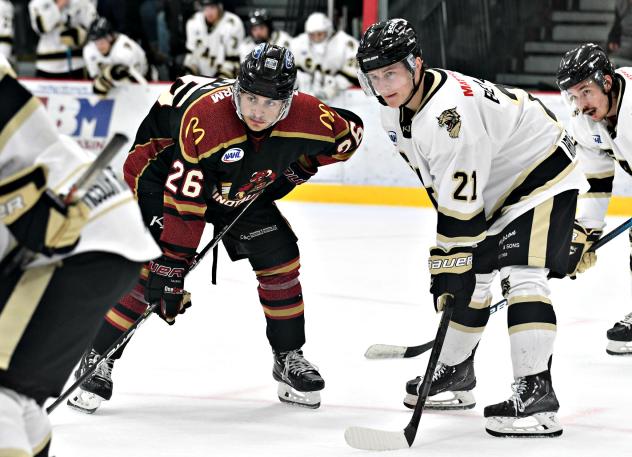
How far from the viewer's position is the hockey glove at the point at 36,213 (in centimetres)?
177

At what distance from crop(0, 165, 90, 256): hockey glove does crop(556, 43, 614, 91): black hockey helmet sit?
1955mm

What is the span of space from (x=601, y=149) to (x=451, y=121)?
1257 mm

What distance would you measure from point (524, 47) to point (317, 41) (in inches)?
61.3

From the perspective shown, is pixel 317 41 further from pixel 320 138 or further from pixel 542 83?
pixel 320 138

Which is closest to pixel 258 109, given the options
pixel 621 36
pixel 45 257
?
pixel 45 257

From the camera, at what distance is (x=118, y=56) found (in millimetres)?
8773

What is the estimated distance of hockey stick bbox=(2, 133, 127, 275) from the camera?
5.97 ft

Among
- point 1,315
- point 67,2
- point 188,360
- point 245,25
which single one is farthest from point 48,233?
point 245,25

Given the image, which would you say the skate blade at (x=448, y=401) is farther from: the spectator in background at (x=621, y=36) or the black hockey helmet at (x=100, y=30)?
the black hockey helmet at (x=100, y=30)

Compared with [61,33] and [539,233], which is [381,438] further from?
[61,33]

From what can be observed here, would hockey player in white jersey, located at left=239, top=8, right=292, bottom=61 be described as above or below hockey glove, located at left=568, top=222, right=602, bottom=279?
below

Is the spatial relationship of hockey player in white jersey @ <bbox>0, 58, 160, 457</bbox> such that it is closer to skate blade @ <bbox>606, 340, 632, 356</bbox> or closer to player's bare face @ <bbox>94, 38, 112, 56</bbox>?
skate blade @ <bbox>606, 340, 632, 356</bbox>

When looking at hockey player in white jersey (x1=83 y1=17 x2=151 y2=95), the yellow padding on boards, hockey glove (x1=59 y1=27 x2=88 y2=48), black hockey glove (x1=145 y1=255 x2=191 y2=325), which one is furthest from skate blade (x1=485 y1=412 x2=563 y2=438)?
hockey glove (x1=59 y1=27 x2=88 y2=48)

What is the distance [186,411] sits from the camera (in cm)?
314
